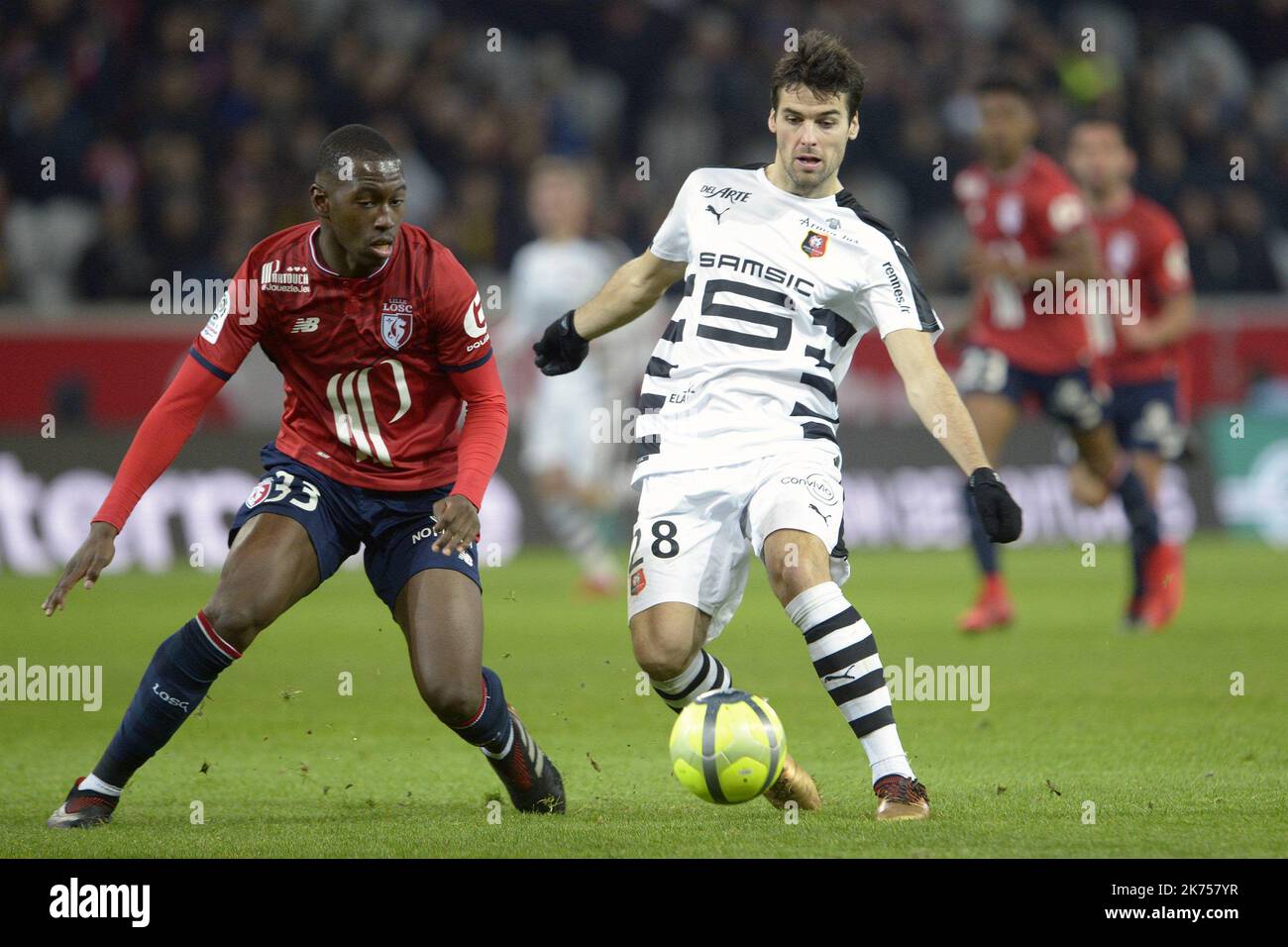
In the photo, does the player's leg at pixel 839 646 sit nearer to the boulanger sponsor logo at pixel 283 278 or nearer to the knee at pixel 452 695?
the knee at pixel 452 695

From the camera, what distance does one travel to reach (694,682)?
5.83m

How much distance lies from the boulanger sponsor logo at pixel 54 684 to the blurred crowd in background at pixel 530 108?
7.01 metres

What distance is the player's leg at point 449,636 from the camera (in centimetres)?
556

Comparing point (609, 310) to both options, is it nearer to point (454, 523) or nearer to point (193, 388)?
point (454, 523)

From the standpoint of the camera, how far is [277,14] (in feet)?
58.2

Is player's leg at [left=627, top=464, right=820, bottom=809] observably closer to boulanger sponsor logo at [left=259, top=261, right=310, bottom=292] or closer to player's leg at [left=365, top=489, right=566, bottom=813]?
player's leg at [left=365, top=489, right=566, bottom=813]

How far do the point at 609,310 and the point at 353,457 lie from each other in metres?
1.03

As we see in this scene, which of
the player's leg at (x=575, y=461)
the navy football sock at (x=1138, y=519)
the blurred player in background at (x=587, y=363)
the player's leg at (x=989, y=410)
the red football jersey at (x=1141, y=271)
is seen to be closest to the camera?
the player's leg at (x=989, y=410)

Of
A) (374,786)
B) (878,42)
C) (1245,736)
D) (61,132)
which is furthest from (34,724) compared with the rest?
(878,42)

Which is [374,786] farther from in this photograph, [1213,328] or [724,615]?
[1213,328]

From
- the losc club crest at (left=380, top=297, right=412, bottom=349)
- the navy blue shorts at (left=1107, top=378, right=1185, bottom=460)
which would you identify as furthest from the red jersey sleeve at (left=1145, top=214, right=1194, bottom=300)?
the losc club crest at (left=380, top=297, right=412, bottom=349)

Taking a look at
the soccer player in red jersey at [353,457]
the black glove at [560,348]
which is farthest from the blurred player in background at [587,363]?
the soccer player in red jersey at [353,457]

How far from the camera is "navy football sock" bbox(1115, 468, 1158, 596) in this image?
35.5ft

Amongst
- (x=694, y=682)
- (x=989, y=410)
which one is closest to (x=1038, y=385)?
(x=989, y=410)
